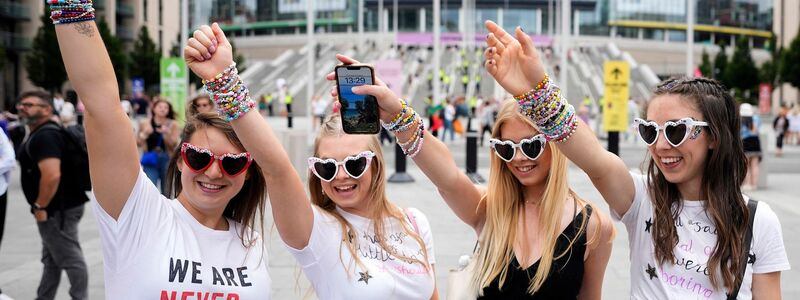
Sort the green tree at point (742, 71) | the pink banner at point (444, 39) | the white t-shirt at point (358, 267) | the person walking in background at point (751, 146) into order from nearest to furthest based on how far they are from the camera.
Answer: the white t-shirt at point (358, 267) < the person walking in background at point (751, 146) < the green tree at point (742, 71) < the pink banner at point (444, 39)

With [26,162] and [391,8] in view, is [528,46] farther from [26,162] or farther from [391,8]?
[391,8]

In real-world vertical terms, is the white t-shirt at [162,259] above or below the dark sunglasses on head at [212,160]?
below

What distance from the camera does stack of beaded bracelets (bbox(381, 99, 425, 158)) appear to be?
2740 millimetres

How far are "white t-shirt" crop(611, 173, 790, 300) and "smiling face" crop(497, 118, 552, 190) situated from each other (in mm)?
392

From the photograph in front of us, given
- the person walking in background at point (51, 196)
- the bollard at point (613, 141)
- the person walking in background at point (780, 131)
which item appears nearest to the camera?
the person walking in background at point (51, 196)

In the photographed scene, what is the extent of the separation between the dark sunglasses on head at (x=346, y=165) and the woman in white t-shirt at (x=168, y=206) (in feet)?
0.71

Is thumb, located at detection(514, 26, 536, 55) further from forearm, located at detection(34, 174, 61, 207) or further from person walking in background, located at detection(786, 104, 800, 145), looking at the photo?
person walking in background, located at detection(786, 104, 800, 145)

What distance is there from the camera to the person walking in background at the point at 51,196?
5.87 metres

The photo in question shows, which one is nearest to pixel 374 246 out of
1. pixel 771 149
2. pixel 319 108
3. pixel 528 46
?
pixel 528 46

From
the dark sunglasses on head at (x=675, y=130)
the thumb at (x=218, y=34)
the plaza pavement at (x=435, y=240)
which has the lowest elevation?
the plaza pavement at (x=435, y=240)

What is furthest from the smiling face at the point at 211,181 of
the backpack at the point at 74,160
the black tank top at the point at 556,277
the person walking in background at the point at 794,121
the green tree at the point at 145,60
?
the green tree at the point at 145,60

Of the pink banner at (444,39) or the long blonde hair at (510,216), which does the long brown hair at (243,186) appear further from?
the pink banner at (444,39)

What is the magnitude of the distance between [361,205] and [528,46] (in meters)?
0.90

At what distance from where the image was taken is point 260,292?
275cm
